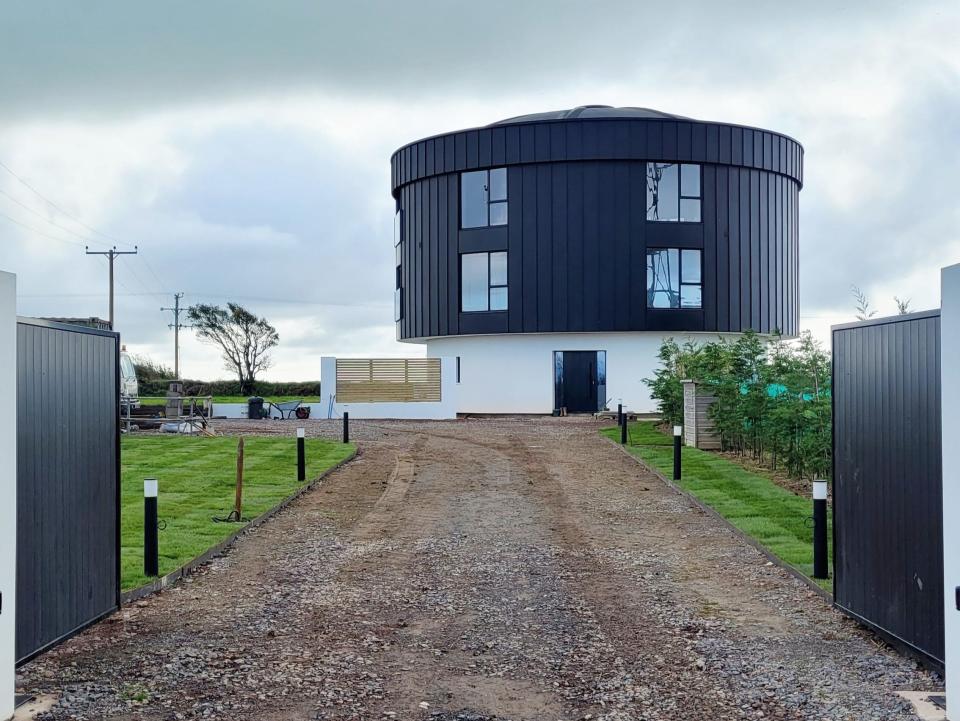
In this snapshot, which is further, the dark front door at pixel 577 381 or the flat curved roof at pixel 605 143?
Result: the dark front door at pixel 577 381

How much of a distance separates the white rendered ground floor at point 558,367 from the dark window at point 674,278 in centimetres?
131

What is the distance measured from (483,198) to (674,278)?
807cm

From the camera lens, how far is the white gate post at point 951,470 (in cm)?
607

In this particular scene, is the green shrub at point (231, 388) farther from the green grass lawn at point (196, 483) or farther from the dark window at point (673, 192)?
the green grass lawn at point (196, 483)

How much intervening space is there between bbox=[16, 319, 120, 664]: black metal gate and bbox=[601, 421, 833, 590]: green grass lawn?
6.37m

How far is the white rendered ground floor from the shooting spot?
3897cm

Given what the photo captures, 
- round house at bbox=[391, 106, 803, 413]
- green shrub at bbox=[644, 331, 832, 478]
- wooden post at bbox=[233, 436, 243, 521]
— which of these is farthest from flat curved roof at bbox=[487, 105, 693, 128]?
wooden post at bbox=[233, 436, 243, 521]

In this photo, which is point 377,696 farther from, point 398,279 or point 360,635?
point 398,279

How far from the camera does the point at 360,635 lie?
7555mm

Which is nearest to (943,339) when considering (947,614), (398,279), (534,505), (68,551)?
(947,614)

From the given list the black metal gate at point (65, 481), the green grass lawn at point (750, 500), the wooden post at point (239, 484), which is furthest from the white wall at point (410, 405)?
the black metal gate at point (65, 481)

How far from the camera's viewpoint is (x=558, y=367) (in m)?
39.4

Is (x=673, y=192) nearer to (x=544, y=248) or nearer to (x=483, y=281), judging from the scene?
(x=544, y=248)

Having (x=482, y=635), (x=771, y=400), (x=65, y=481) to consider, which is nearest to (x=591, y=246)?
(x=771, y=400)
